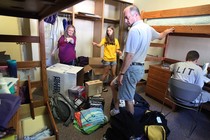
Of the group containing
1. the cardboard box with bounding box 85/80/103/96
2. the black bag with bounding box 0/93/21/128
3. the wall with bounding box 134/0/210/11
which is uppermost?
the wall with bounding box 134/0/210/11

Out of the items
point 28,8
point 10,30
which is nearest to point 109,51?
point 10,30

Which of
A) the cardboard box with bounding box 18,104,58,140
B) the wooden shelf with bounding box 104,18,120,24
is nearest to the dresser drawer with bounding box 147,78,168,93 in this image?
the wooden shelf with bounding box 104,18,120,24

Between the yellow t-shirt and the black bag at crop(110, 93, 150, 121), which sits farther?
the yellow t-shirt

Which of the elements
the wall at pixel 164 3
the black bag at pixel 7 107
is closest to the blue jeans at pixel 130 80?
the black bag at pixel 7 107

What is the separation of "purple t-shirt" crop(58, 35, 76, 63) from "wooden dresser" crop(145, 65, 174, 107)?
5.37ft

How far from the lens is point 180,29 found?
6.73ft

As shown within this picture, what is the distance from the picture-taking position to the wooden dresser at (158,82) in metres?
2.53

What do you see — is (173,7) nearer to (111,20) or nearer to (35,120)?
(111,20)

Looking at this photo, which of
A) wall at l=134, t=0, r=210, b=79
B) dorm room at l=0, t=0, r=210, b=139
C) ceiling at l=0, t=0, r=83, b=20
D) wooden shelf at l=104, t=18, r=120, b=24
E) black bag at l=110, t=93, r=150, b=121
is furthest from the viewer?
wooden shelf at l=104, t=18, r=120, b=24

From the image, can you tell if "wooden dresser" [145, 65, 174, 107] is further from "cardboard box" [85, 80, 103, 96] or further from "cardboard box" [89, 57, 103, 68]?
"cardboard box" [89, 57, 103, 68]

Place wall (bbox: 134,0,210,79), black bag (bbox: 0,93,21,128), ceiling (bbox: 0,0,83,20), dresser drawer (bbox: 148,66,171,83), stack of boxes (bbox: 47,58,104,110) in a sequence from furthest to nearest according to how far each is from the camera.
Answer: wall (bbox: 134,0,210,79) → dresser drawer (bbox: 148,66,171,83) → stack of boxes (bbox: 47,58,104,110) → ceiling (bbox: 0,0,83,20) → black bag (bbox: 0,93,21,128)

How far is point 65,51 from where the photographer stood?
284 cm

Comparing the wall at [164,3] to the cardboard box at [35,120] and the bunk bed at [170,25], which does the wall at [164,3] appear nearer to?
the bunk bed at [170,25]

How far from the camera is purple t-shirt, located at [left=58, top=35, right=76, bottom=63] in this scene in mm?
2811
